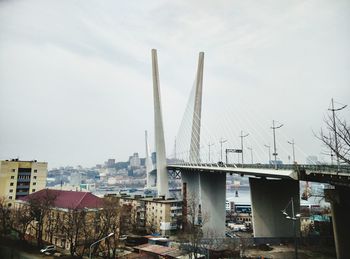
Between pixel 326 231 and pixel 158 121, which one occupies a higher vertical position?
pixel 158 121

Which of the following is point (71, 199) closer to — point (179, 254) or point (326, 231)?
point (179, 254)

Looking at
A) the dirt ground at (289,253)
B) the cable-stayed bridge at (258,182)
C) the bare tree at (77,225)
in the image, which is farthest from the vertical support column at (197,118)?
the bare tree at (77,225)

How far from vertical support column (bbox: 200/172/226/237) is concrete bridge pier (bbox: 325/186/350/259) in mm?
6210

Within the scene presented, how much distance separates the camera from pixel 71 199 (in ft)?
33.0

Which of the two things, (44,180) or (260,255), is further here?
(44,180)

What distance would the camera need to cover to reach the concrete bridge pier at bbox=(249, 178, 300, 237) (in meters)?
9.68

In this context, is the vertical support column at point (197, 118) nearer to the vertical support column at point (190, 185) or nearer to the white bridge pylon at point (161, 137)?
the white bridge pylon at point (161, 137)

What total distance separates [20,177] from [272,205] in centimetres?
1302

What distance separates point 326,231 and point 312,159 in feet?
19.3

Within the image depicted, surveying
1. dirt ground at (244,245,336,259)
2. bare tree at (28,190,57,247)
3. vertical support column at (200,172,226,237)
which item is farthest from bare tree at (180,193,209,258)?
bare tree at (28,190,57,247)

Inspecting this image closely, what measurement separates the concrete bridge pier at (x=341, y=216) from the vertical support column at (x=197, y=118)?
738cm

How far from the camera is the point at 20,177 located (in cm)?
1480

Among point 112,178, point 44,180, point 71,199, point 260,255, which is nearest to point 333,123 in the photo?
point 260,255

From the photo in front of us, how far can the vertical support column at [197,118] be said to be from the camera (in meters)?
13.9
